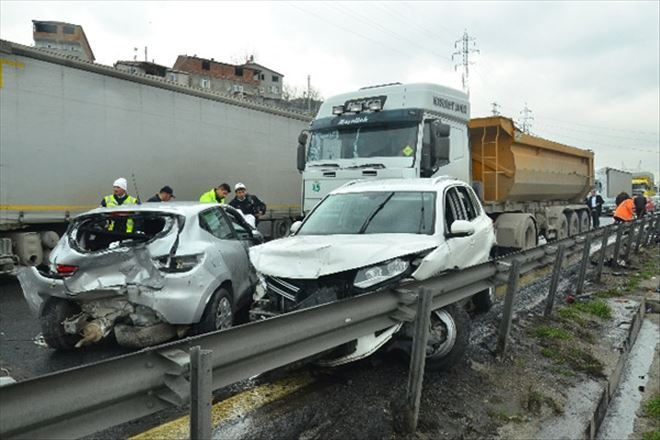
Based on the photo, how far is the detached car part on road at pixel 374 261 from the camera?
4.30 meters

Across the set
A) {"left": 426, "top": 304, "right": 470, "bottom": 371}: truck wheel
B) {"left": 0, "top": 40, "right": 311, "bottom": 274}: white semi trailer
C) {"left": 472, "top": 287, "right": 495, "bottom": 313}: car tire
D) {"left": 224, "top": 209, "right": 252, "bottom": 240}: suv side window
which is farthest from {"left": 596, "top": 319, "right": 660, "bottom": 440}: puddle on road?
{"left": 0, "top": 40, "right": 311, "bottom": 274}: white semi trailer

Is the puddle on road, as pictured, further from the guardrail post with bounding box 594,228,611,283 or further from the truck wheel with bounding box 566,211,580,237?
the truck wheel with bounding box 566,211,580,237

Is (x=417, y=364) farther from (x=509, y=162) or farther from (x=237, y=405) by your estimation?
(x=509, y=162)

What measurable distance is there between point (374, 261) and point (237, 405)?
153cm

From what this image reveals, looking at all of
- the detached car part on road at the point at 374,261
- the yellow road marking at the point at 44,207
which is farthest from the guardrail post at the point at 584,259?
the yellow road marking at the point at 44,207

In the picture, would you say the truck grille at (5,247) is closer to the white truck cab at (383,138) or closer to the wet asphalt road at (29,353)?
the wet asphalt road at (29,353)

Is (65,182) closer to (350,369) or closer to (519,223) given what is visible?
(350,369)

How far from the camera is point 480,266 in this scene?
4.80 meters

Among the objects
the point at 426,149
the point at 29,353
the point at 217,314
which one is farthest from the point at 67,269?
the point at 426,149

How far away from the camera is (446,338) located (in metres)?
4.53

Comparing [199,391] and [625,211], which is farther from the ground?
[625,211]

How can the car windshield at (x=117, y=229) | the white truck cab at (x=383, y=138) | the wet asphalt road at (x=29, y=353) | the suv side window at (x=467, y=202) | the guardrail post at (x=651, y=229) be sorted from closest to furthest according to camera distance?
1. the wet asphalt road at (x=29, y=353)
2. the car windshield at (x=117, y=229)
3. the suv side window at (x=467, y=202)
4. the white truck cab at (x=383, y=138)
5. the guardrail post at (x=651, y=229)

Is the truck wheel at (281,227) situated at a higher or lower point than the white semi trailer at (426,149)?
lower

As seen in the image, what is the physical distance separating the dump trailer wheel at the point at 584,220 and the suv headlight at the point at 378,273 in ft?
45.6
